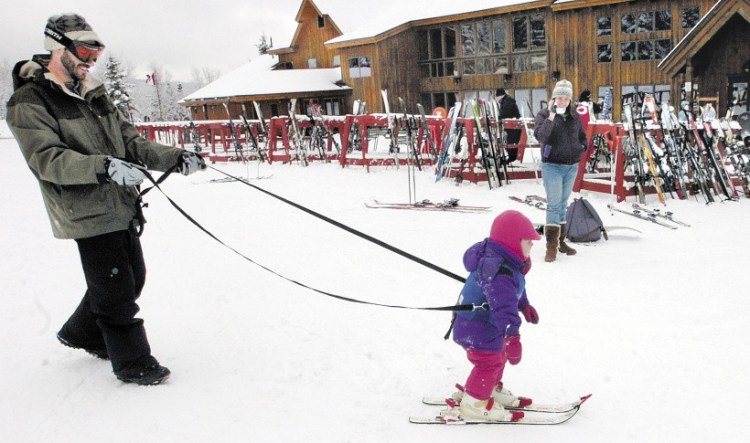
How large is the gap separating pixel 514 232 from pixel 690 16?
890 inches

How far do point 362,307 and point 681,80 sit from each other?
54.9 feet

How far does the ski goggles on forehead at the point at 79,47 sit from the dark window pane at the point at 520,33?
77.7 feet

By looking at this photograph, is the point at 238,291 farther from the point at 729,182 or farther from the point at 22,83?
the point at 729,182

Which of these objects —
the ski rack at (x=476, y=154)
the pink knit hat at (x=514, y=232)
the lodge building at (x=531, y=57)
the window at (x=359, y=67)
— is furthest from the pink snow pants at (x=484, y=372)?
the window at (x=359, y=67)

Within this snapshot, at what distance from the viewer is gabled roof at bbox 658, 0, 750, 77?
13.8m

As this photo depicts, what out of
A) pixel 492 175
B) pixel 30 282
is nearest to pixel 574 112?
pixel 492 175

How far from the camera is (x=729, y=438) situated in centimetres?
268

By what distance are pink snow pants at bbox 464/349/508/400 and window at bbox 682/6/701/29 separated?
22.6 meters

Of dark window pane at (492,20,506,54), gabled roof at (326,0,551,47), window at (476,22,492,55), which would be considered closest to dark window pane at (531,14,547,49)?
gabled roof at (326,0,551,47)

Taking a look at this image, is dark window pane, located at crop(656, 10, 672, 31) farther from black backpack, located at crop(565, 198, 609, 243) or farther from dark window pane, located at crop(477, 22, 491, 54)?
black backpack, located at crop(565, 198, 609, 243)

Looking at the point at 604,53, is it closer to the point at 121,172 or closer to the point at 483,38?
the point at 483,38

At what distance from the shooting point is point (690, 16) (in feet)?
67.9


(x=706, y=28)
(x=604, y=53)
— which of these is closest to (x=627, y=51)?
(x=604, y=53)

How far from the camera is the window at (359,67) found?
1099 inches
